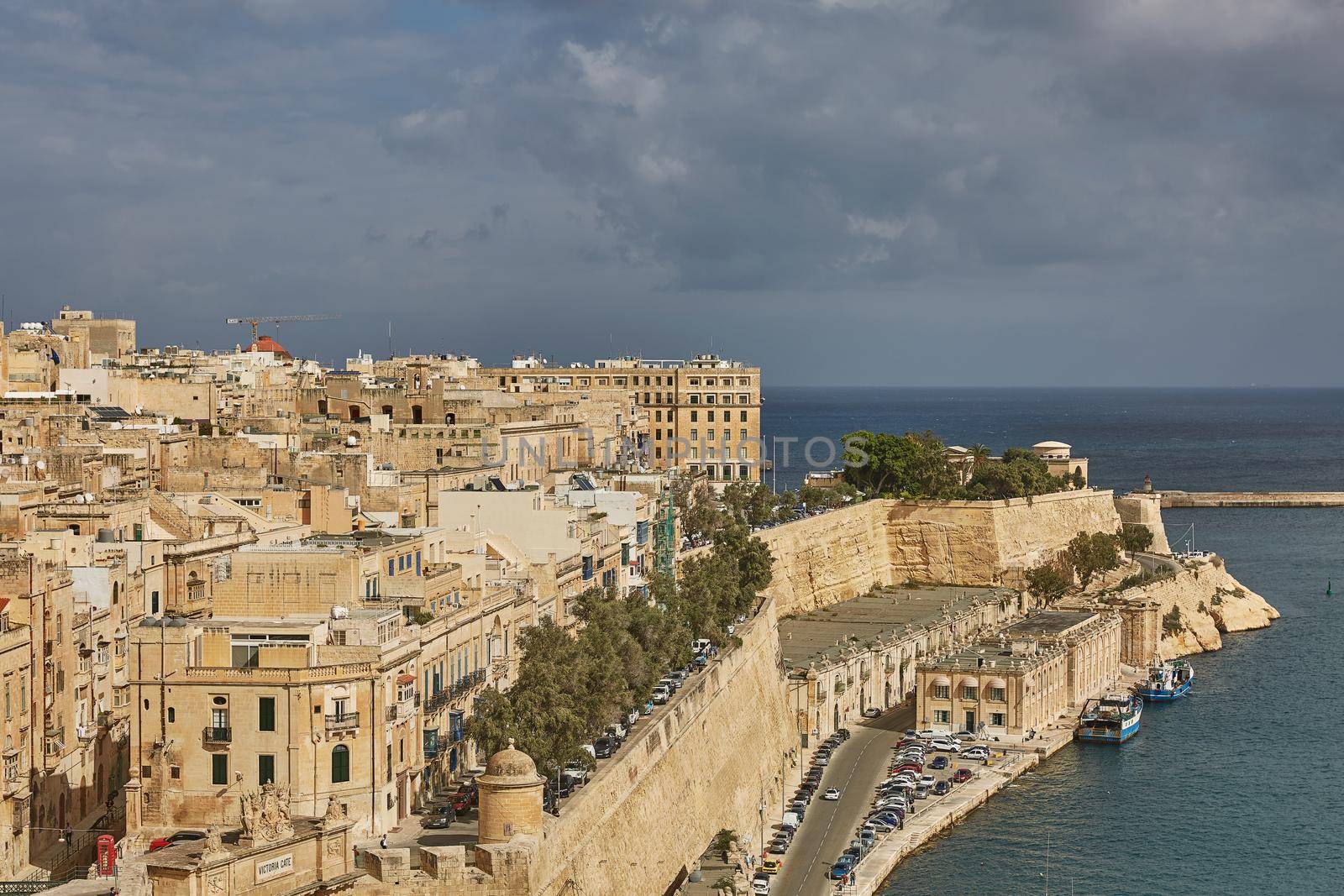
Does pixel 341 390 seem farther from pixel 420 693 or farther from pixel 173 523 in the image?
pixel 420 693

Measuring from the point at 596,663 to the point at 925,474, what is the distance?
4958cm

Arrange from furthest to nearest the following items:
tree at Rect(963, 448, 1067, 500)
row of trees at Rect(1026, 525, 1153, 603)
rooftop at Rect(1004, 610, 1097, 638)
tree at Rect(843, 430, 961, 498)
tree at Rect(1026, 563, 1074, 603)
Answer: tree at Rect(963, 448, 1067, 500) < tree at Rect(843, 430, 961, 498) < row of trees at Rect(1026, 525, 1153, 603) < tree at Rect(1026, 563, 1074, 603) < rooftop at Rect(1004, 610, 1097, 638)

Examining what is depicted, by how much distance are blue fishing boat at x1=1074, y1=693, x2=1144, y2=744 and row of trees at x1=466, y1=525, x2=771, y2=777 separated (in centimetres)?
1428

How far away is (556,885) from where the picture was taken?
29.6 metres

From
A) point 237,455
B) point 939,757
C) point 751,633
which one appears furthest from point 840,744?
point 237,455

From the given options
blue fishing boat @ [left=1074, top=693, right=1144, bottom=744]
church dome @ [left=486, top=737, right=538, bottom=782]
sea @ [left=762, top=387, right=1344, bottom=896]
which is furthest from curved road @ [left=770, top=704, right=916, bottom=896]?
church dome @ [left=486, top=737, right=538, bottom=782]

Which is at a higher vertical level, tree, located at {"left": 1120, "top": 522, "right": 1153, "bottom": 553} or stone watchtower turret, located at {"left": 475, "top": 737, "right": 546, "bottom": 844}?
stone watchtower turret, located at {"left": 475, "top": 737, "right": 546, "bottom": 844}

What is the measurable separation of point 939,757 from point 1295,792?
32.9 feet

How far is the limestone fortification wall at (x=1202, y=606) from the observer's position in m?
80.4

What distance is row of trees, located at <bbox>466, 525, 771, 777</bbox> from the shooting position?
112ft

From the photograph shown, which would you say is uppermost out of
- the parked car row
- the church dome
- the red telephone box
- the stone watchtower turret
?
the church dome

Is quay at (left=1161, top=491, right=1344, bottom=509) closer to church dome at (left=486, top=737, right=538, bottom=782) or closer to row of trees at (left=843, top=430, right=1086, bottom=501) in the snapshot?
row of trees at (left=843, top=430, right=1086, bottom=501)

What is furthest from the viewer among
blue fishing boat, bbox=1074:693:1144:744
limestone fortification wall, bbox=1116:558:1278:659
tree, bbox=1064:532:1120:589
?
tree, bbox=1064:532:1120:589

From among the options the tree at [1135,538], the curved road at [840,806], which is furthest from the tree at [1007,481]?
the curved road at [840,806]
